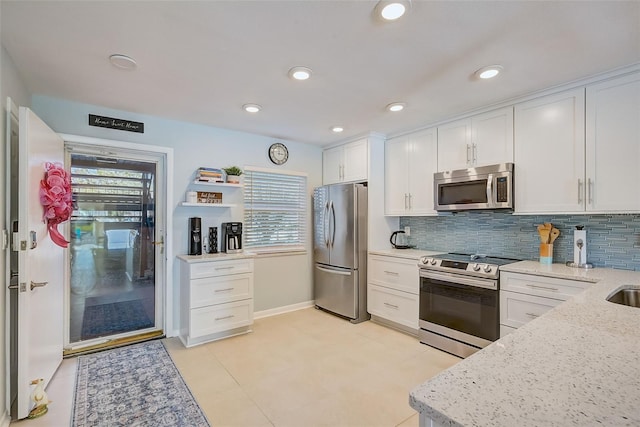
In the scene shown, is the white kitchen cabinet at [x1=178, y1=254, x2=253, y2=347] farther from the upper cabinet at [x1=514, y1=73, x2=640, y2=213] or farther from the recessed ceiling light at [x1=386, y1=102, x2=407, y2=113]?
the upper cabinet at [x1=514, y1=73, x2=640, y2=213]

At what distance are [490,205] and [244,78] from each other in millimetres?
2434

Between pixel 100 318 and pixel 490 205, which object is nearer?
pixel 490 205

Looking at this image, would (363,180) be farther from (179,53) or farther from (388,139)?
(179,53)

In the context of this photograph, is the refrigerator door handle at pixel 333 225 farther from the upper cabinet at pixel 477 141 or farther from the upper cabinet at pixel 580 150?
the upper cabinet at pixel 580 150

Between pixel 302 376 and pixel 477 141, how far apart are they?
273 cm

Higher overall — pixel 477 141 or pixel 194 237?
pixel 477 141

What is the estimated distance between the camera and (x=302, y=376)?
8.30ft

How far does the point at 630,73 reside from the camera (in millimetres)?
2184

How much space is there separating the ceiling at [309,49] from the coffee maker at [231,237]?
140 centimetres

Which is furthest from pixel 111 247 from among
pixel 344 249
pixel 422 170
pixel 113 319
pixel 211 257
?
pixel 422 170

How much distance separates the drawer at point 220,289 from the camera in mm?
3143

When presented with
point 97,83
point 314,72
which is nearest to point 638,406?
point 314,72

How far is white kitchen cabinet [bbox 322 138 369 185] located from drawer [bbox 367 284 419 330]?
4.72 ft

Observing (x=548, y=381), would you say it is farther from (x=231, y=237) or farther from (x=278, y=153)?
(x=278, y=153)
